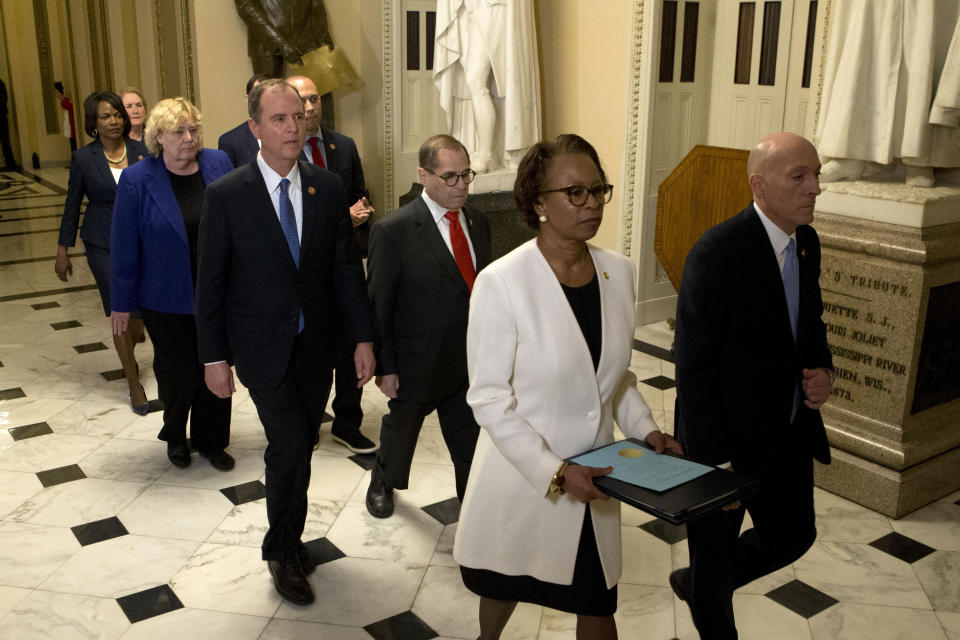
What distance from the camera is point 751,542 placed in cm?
305

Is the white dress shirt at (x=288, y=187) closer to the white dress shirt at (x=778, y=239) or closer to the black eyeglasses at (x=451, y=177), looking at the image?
the black eyeglasses at (x=451, y=177)

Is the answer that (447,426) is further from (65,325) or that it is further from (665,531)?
(65,325)

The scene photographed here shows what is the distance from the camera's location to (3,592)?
3605mm

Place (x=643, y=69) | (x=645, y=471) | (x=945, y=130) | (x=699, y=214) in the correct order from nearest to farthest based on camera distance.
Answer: (x=645, y=471) → (x=945, y=130) → (x=699, y=214) → (x=643, y=69)

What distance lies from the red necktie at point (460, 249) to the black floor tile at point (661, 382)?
2491 mm

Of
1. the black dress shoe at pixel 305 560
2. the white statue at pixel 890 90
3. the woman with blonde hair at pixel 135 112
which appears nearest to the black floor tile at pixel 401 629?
the black dress shoe at pixel 305 560

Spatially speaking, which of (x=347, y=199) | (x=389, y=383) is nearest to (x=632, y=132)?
(x=347, y=199)

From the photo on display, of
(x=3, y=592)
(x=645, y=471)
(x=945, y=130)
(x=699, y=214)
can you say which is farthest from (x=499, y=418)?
(x=699, y=214)

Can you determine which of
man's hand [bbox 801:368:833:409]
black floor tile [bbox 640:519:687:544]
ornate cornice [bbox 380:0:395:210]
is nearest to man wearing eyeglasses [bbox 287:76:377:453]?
black floor tile [bbox 640:519:687:544]

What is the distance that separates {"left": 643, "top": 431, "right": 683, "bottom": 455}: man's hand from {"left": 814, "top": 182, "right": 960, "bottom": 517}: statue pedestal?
220 centimetres

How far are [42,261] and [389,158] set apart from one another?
3.49m

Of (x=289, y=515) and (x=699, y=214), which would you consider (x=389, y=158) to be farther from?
(x=289, y=515)

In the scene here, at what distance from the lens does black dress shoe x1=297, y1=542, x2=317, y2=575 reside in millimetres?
3672

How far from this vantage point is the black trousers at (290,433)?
11.0 feet
